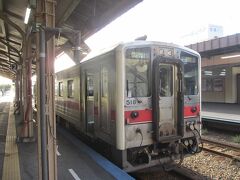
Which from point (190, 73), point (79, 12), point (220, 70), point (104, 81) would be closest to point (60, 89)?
point (79, 12)

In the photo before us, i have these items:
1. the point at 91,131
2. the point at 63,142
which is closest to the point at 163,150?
the point at 91,131

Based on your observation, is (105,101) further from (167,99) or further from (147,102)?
(167,99)

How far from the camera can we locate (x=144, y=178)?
568 cm

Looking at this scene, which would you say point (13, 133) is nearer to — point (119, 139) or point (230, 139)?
point (119, 139)

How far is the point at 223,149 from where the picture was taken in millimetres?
7875

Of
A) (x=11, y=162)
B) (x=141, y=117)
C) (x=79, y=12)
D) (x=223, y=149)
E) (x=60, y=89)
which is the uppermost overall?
(x=79, y=12)

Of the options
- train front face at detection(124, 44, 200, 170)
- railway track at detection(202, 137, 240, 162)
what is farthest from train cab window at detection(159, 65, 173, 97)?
railway track at detection(202, 137, 240, 162)

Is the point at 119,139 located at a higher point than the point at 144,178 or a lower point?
higher

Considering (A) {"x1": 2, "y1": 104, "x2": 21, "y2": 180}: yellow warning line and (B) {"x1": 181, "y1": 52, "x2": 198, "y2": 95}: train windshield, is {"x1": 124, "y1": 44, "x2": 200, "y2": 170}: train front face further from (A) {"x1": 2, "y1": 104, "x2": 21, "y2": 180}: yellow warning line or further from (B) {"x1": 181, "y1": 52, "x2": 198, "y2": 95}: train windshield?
(A) {"x1": 2, "y1": 104, "x2": 21, "y2": 180}: yellow warning line

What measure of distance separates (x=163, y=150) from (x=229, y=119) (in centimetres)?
577

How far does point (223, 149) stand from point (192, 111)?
8.54 feet

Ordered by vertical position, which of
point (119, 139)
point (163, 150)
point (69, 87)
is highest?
point (69, 87)

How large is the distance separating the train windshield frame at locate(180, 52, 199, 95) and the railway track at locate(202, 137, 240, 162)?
6.57 feet

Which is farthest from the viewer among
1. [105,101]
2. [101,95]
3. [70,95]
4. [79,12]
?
[79,12]
